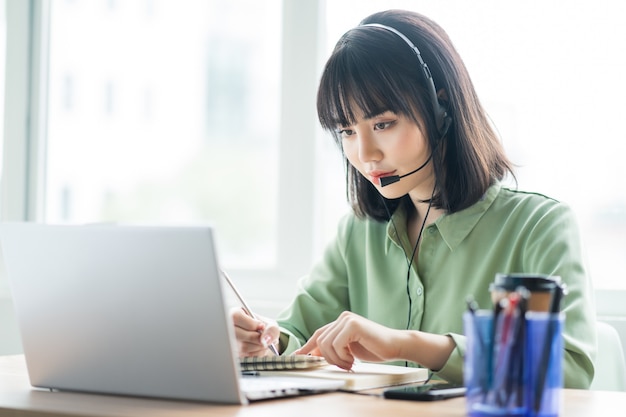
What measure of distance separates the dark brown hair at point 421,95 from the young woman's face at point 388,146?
0.6 inches

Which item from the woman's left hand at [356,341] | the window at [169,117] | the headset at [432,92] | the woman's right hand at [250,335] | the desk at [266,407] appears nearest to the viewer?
the desk at [266,407]

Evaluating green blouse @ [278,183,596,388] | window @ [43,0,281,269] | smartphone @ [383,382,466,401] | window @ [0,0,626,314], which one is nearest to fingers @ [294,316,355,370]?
smartphone @ [383,382,466,401]

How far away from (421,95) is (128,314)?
746mm

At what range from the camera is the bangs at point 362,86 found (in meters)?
1.55

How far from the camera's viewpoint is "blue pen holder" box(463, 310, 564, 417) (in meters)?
0.84

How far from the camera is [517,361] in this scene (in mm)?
847

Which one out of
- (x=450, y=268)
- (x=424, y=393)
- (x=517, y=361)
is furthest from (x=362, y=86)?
(x=517, y=361)

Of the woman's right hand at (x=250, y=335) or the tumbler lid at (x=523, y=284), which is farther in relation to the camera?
the woman's right hand at (x=250, y=335)

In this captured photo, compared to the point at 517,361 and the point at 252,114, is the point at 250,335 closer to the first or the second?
the point at 517,361

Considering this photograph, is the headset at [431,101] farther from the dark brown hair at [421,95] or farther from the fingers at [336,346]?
the fingers at [336,346]

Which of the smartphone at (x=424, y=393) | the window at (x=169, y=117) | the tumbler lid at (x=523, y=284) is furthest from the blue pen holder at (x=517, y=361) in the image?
the window at (x=169, y=117)

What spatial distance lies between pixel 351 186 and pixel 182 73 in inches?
36.8

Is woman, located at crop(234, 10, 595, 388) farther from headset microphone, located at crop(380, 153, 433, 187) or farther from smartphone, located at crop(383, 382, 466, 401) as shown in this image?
smartphone, located at crop(383, 382, 466, 401)

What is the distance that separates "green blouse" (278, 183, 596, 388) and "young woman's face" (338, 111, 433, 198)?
129 millimetres
